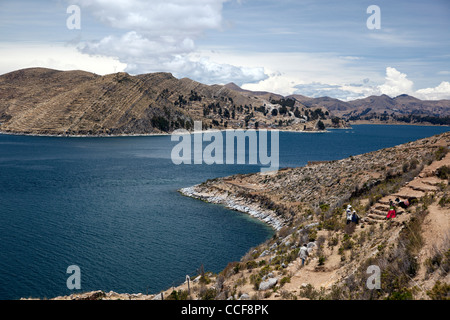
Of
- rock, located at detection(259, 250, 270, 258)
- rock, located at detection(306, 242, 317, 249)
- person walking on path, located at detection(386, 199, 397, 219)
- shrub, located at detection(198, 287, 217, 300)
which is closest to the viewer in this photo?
shrub, located at detection(198, 287, 217, 300)

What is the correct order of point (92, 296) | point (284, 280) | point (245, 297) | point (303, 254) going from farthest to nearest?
point (92, 296)
point (303, 254)
point (284, 280)
point (245, 297)

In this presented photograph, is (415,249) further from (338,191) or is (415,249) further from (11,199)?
(11,199)

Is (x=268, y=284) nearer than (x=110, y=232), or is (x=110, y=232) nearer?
(x=268, y=284)

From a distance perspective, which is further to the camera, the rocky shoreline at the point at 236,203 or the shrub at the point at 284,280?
the rocky shoreline at the point at 236,203

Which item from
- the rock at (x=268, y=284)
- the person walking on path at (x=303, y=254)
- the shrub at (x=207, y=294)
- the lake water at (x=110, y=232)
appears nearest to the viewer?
the rock at (x=268, y=284)

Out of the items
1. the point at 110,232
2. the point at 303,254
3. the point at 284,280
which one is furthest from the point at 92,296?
the point at 110,232

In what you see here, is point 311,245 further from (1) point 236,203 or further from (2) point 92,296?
(1) point 236,203

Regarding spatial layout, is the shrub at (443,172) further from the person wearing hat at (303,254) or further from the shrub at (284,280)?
the shrub at (284,280)

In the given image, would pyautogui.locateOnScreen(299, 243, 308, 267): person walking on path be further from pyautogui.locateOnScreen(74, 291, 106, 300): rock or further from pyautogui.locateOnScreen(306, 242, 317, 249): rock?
pyautogui.locateOnScreen(74, 291, 106, 300): rock

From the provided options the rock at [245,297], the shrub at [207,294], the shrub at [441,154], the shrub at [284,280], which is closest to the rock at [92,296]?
the shrub at [207,294]

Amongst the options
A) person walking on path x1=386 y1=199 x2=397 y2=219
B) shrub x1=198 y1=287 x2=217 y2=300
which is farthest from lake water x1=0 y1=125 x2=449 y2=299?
person walking on path x1=386 y1=199 x2=397 y2=219

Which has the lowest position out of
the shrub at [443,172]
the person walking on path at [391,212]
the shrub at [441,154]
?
the person walking on path at [391,212]

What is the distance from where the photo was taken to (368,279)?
1606cm
